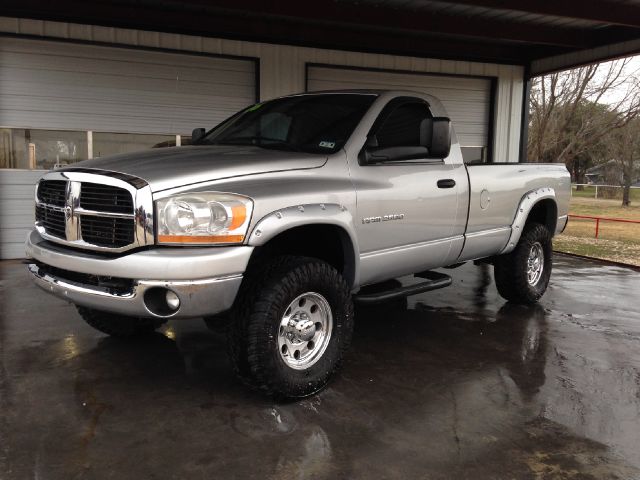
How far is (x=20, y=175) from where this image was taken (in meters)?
Result: 8.98

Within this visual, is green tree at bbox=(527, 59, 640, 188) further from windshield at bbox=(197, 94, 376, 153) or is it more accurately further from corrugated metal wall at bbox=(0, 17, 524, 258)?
windshield at bbox=(197, 94, 376, 153)

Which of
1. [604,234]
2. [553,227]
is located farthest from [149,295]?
[604,234]

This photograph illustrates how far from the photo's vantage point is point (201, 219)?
320 centimetres

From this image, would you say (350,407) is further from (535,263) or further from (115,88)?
(115,88)

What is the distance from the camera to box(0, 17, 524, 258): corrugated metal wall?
8.88 meters

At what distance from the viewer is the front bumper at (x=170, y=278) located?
10.2 feet

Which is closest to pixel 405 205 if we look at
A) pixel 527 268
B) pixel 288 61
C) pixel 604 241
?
pixel 527 268

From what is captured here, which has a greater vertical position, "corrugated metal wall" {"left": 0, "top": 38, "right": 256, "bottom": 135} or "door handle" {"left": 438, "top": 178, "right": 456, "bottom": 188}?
"corrugated metal wall" {"left": 0, "top": 38, "right": 256, "bottom": 135}

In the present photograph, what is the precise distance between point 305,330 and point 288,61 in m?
7.66

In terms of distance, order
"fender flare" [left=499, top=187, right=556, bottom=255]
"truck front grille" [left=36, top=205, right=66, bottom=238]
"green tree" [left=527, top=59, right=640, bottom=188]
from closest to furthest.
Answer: "truck front grille" [left=36, top=205, right=66, bottom=238] < "fender flare" [left=499, top=187, right=556, bottom=255] < "green tree" [left=527, top=59, right=640, bottom=188]

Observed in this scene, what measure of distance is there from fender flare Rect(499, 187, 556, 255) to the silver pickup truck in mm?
700

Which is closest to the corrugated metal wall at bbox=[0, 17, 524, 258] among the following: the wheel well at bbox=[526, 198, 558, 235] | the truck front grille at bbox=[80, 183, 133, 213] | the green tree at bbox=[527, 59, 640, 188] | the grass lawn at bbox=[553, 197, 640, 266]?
the grass lawn at bbox=[553, 197, 640, 266]

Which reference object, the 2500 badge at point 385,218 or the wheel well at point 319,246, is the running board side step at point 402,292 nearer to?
the wheel well at point 319,246

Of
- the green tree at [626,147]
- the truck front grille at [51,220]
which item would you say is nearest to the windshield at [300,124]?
the truck front grille at [51,220]
